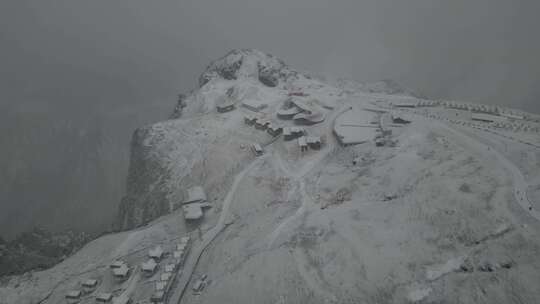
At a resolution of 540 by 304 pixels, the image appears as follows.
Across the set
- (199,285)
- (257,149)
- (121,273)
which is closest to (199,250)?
(199,285)

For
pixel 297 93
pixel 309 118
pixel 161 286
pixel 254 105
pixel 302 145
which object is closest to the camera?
pixel 161 286

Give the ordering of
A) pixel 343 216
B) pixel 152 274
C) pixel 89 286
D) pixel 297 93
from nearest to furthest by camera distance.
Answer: pixel 343 216 → pixel 152 274 → pixel 89 286 → pixel 297 93

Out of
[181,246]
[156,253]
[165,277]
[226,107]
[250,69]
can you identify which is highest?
[250,69]

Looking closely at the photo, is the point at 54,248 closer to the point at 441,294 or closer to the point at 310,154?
the point at 310,154

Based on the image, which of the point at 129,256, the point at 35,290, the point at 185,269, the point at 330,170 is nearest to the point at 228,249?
the point at 185,269

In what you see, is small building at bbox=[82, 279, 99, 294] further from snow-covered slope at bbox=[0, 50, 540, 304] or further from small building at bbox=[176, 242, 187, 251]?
small building at bbox=[176, 242, 187, 251]

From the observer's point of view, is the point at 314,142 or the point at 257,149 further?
the point at 257,149

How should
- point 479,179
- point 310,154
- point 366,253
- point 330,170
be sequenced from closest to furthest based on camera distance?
1. point 366,253
2. point 479,179
3. point 330,170
4. point 310,154

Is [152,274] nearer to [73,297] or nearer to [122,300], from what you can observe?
[122,300]
